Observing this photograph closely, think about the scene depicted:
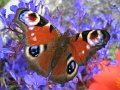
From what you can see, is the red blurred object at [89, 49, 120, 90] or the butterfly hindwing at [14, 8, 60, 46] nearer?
the butterfly hindwing at [14, 8, 60, 46]

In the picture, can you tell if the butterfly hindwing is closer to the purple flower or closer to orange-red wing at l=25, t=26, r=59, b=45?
orange-red wing at l=25, t=26, r=59, b=45

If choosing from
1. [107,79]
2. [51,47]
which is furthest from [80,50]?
Answer: [107,79]

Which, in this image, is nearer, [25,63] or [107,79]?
[25,63]

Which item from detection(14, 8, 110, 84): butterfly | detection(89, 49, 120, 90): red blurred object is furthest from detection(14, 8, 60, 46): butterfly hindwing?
detection(89, 49, 120, 90): red blurred object

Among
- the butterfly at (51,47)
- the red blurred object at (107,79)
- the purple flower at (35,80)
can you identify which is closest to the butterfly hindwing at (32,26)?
the butterfly at (51,47)

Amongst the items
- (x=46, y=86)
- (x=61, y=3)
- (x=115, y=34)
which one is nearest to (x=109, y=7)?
(x=61, y=3)

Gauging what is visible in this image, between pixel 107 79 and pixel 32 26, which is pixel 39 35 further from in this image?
pixel 107 79

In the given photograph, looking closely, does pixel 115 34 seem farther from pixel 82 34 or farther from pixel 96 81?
pixel 82 34
